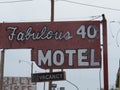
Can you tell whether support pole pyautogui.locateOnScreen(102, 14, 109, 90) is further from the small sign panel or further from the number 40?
the small sign panel

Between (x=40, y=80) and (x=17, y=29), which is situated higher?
(x=17, y=29)

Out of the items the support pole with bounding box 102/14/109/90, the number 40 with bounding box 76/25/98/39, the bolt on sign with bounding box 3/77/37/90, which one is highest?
the number 40 with bounding box 76/25/98/39

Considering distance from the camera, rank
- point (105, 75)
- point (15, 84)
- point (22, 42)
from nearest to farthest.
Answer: point (105, 75), point (22, 42), point (15, 84)

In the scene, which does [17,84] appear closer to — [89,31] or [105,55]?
[89,31]

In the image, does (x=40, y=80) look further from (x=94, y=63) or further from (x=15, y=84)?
(x=15, y=84)

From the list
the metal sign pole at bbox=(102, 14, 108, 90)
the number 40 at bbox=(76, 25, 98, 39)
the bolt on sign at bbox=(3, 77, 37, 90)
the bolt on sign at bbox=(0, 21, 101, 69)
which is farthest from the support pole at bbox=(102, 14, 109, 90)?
the bolt on sign at bbox=(3, 77, 37, 90)

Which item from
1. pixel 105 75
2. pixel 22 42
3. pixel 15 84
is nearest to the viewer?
pixel 105 75

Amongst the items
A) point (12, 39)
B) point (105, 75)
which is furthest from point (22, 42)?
point (105, 75)

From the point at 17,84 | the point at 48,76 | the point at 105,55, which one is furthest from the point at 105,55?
the point at 17,84

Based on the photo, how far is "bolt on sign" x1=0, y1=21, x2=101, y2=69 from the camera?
920 inches

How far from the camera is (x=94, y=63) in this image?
912 inches

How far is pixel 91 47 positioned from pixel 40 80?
2.61 m

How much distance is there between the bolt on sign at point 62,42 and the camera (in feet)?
76.7

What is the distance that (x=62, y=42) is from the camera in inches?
940
